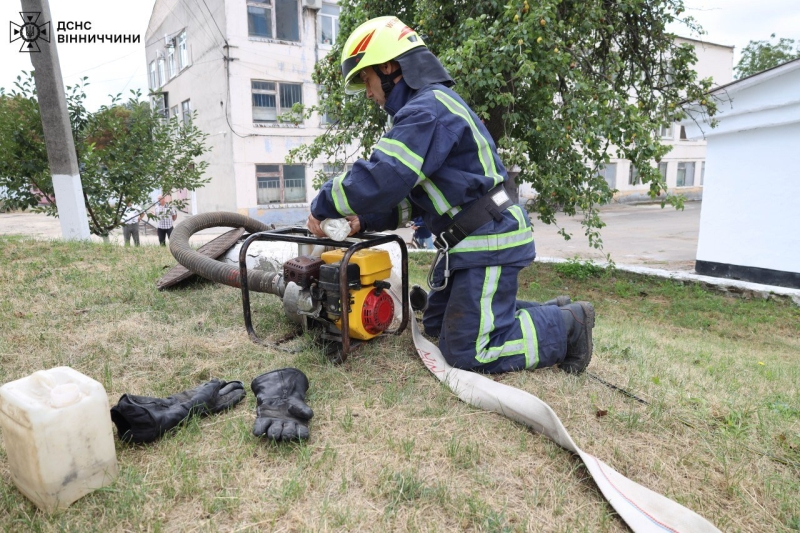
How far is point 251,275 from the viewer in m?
3.27

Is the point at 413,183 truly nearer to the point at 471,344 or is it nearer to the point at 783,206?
the point at 471,344

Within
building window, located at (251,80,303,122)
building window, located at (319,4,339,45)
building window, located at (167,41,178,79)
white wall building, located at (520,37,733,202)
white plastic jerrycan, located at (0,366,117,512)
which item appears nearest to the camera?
white plastic jerrycan, located at (0,366,117,512)

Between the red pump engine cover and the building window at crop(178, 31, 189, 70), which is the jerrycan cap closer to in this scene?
the red pump engine cover

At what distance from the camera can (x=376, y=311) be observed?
2729 mm

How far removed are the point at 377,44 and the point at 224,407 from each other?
1798 mm

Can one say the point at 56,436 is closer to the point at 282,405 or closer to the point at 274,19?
the point at 282,405

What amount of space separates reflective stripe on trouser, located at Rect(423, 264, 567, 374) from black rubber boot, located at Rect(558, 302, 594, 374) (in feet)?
0.16

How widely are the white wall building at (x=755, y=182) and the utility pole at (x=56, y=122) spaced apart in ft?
30.8

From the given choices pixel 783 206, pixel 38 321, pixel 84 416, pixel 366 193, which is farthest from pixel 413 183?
pixel 783 206

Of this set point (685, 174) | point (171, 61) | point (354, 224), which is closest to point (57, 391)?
point (354, 224)

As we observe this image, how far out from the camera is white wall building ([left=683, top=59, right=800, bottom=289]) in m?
7.52

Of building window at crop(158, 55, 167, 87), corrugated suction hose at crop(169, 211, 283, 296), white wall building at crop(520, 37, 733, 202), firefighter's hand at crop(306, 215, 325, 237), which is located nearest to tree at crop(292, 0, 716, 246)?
corrugated suction hose at crop(169, 211, 283, 296)

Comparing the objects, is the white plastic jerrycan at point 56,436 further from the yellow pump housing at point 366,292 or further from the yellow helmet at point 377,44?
the yellow helmet at point 377,44

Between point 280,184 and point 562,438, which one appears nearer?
point 562,438
